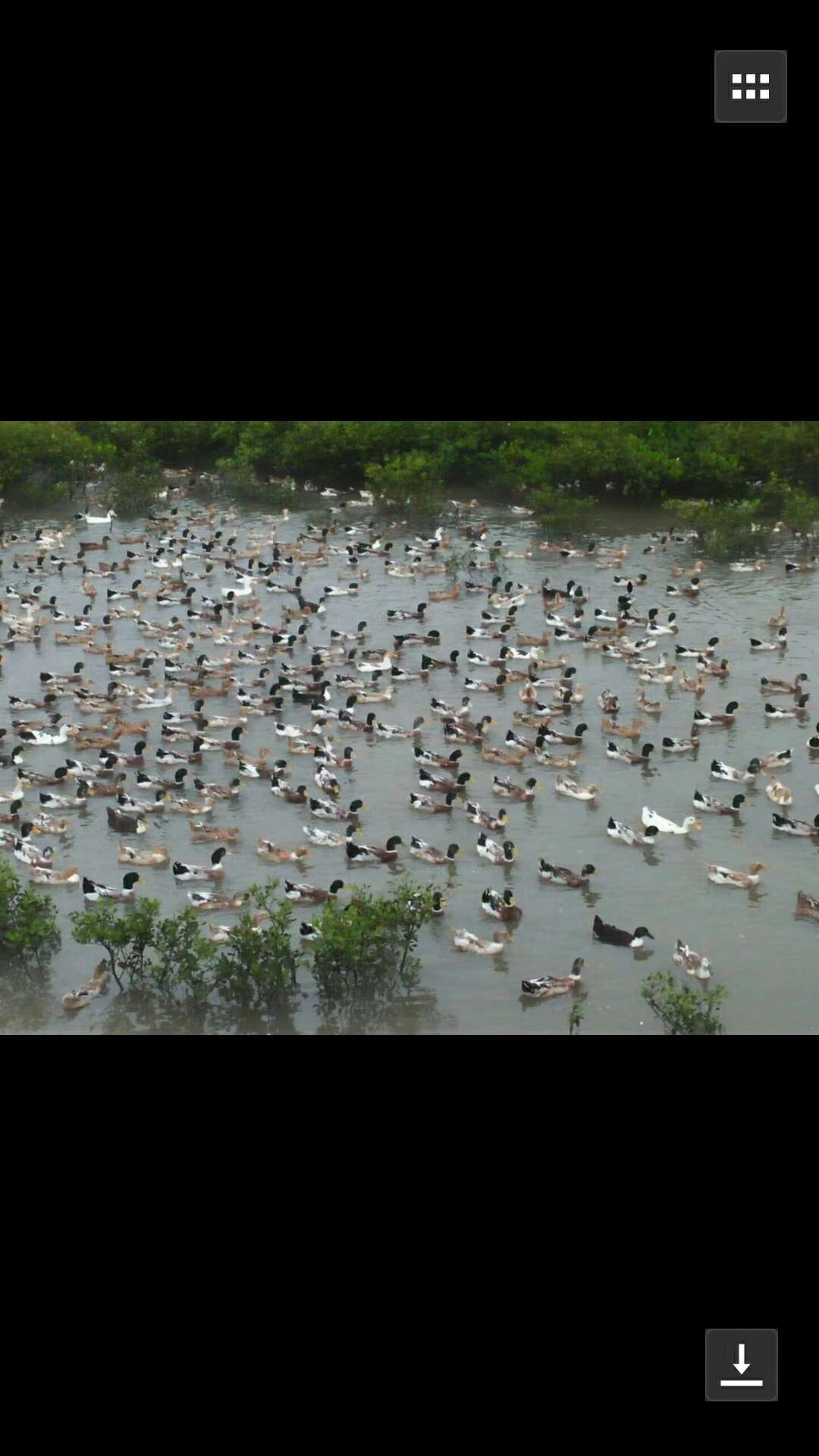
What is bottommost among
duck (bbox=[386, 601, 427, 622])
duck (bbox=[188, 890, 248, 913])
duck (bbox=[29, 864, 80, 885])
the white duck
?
duck (bbox=[188, 890, 248, 913])

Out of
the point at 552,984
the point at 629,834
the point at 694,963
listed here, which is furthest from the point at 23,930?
the point at 629,834

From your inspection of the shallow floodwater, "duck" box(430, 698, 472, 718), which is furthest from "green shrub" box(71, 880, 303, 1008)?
"duck" box(430, 698, 472, 718)

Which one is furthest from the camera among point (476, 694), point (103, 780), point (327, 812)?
point (476, 694)

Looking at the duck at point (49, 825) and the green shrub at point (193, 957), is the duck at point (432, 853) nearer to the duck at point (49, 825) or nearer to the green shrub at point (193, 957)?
the green shrub at point (193, 957)

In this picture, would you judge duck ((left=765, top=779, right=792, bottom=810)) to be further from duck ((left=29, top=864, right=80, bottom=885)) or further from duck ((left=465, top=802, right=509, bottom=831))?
duck ((left=29, top=864, right=80, bottom=885))

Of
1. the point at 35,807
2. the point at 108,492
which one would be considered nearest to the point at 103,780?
the point at 35,807

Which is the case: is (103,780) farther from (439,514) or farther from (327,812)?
(439,514)

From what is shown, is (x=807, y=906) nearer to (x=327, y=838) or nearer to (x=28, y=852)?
(x=327, y=838)
